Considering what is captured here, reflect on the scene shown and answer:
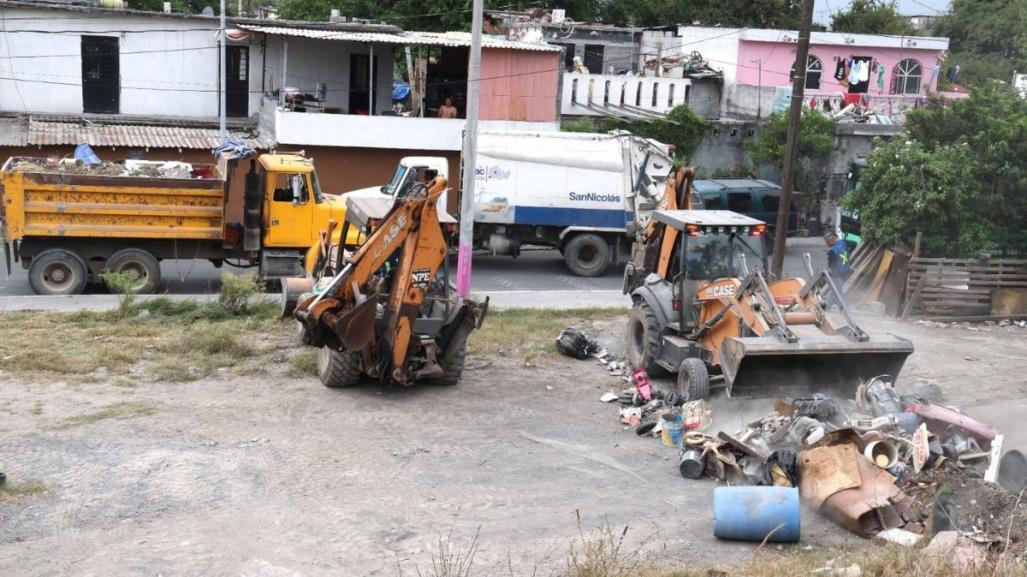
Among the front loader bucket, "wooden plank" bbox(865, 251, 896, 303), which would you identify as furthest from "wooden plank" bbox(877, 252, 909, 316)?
the front loader bucket

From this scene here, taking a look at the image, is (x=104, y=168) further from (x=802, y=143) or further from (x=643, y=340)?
(x=802, y=143)

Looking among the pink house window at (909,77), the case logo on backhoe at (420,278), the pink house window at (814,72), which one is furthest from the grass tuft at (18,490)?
the pink house window at (909,77)

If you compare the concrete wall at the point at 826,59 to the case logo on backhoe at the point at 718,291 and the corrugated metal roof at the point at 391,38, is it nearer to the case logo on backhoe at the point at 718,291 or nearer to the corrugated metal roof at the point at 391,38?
the corrugated metal roof at the point at 391,38

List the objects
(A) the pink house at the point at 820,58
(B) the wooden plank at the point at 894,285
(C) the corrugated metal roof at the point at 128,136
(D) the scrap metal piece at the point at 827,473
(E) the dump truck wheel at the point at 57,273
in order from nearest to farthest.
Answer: (D) the scrap metal piece at the point at 827,473, (E) the dump truck wheel at the point at 57,273, (B) the wooden plank at the point at 894,285, (C) the corrugated metal roof at the point at 128,136, (A) the pink house at the point at 820,58

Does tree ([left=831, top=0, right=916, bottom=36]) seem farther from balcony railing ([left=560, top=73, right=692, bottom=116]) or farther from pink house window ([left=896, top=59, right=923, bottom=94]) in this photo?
balcony railing ([left=560, top=73, right=692, bottom=116])

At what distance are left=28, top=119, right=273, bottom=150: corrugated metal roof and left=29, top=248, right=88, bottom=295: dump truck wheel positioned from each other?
29.1ft

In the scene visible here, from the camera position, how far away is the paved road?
19.9 metres

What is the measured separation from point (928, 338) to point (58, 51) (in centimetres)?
2286

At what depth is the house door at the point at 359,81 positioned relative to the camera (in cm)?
3011

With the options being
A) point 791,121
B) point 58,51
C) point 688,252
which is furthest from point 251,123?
point 688,252

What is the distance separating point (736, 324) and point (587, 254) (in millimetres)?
10591

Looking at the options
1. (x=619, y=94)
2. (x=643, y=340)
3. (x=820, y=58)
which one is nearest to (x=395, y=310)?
(x=643, y=340)

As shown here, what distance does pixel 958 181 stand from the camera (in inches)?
742

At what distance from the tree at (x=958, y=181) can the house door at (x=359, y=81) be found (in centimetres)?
1534
